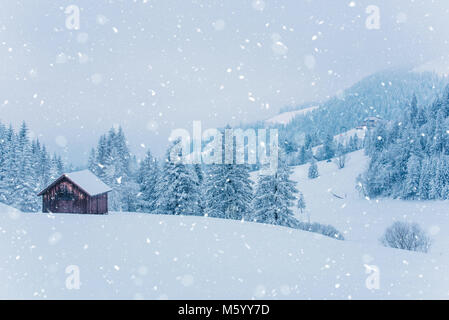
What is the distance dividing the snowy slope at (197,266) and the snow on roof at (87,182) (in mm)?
6606

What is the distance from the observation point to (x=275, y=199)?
72.7ft

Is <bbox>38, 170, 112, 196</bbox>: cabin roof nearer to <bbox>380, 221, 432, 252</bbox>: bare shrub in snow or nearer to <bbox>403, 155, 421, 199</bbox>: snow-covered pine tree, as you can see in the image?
<bbox>380, 221, 432, 252</bbox>: bare shrub in snow

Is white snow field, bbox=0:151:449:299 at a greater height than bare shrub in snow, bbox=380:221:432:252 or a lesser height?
greater

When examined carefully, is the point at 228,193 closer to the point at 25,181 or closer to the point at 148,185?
the point at 148,185

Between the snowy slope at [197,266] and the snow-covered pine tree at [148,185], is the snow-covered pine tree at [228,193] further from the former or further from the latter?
the snowy slope at [197,266]

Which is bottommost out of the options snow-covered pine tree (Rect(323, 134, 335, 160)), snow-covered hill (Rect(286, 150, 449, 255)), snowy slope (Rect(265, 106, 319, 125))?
snow-covered hill (Rect(286, 150, 449, 255))

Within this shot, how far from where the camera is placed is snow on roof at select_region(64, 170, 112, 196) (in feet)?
55.6

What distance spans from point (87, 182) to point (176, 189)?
291 inches

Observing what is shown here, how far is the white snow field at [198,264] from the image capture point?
5078 mm

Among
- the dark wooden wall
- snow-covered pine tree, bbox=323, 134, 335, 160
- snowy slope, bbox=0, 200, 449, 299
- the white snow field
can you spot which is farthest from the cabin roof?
A: snow-covered pine tree, bbox=323, 134, 335, 160

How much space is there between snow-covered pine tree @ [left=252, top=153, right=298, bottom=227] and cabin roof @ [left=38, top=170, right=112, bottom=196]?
11785 mm
